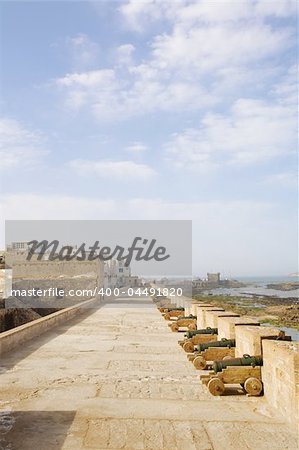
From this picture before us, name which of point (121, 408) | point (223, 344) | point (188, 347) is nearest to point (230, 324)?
point (223, 344)

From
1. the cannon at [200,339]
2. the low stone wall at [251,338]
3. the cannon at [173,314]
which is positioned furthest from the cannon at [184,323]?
the low stone wall at [251,338]

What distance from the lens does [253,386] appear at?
18.6 feet

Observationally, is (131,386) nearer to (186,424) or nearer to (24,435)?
(186,424)

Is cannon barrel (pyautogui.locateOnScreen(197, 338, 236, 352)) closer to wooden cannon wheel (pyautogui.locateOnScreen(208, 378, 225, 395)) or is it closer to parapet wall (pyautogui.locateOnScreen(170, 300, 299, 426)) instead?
parapet wall (pyautogui.locateOnScreen(170, 300, 299, 426))

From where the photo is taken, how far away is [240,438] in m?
4.18

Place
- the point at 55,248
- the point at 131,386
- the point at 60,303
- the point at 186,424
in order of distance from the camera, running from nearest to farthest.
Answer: the point at 186,424 < the point at 131,386 < the point at 60,303 < the point at 55,248

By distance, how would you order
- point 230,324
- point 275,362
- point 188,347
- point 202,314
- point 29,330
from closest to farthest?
1. point 275,362
2. point 230,324
3. point 188,347
4. point 29,330
5. point 202,314

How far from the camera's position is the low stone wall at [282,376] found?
4605 millimetres

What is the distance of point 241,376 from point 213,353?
157cm

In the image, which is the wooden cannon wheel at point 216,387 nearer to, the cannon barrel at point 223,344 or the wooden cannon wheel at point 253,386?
the wooden cannon wheel at point 253,386

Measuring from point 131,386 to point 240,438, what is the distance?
2240 mm

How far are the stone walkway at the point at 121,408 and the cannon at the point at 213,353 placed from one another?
0.20 metres

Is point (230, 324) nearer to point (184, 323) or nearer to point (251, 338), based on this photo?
point (251, 338)

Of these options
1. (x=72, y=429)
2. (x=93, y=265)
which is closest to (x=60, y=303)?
(x=93, y=265)
